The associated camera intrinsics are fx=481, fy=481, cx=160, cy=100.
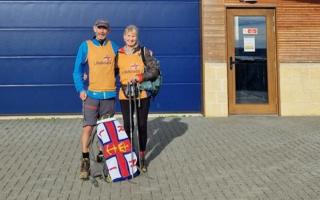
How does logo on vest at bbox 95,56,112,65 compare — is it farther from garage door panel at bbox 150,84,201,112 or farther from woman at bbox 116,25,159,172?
garage door panel at bbox 150,84,201,112

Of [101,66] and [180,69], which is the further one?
[180,69]

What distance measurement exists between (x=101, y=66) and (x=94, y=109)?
0.54 m

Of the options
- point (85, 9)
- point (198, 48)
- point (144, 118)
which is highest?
point (85, 9)

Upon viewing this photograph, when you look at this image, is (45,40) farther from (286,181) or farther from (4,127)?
(286,181)

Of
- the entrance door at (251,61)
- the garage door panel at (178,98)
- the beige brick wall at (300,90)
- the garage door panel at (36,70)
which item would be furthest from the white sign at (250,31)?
the garage door panel at (36,70)

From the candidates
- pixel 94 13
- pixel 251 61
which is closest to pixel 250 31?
pixel 251 61

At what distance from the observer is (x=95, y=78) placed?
19.3ft

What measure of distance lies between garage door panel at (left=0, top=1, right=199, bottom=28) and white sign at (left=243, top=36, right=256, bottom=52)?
120cm

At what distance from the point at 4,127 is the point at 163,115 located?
3474 millimetres

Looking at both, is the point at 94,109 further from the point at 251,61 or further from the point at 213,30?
the point at 251,61

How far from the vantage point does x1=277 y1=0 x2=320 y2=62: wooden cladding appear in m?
11.0

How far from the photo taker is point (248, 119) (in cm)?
1061

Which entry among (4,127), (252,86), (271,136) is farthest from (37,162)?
→ (252,86)

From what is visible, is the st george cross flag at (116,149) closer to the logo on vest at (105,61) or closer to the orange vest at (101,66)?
the orange vest at (101,66)
